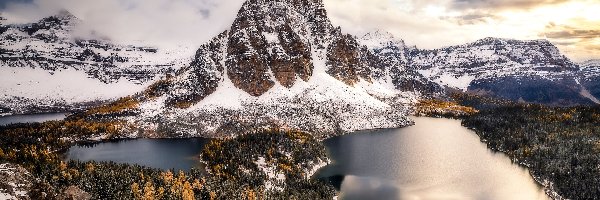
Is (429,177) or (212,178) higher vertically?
(212,178)

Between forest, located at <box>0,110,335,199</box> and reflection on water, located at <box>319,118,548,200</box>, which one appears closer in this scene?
forest, located at <box>0,110,335,199</box>

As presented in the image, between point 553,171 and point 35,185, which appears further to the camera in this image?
point 553,171

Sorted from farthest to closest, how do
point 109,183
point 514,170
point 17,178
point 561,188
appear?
point 514,170, point 561,188, point 109,183, point 17,178

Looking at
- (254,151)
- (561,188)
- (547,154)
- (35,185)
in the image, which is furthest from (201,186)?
(547,154)

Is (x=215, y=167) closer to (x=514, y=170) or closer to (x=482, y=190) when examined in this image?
(x=482, y=190)

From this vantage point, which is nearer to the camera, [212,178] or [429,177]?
[212,178]

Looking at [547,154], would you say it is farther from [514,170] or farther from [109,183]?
[109,183]

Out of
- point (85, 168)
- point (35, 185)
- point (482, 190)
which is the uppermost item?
point (35, 185)

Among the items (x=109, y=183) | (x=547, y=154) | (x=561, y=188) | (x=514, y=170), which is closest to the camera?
(x=109, y=183)

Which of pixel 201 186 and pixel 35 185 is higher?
pixel 35 185

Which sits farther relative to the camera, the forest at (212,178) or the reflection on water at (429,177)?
the reflection on water at (429,177)
